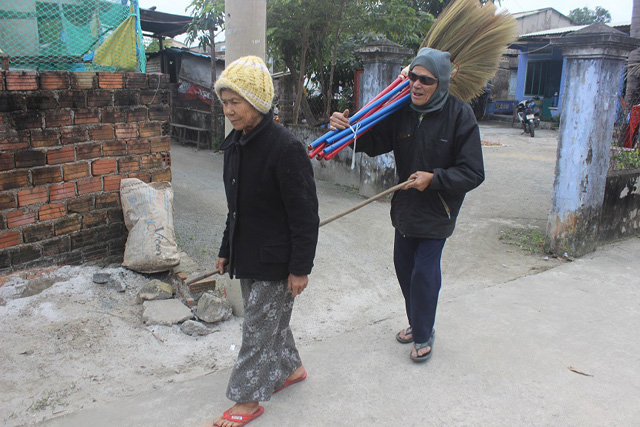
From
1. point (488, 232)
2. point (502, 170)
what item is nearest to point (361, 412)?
point (488, 232)

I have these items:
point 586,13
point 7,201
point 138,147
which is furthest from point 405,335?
point 586,13

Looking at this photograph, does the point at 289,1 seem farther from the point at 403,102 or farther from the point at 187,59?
the point at 187,59

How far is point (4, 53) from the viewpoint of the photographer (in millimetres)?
3533

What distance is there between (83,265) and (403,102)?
104 inches

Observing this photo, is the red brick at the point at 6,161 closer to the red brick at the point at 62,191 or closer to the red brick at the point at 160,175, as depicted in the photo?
the red brick at the point at 62,191

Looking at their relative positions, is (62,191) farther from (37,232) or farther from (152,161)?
(152,161)

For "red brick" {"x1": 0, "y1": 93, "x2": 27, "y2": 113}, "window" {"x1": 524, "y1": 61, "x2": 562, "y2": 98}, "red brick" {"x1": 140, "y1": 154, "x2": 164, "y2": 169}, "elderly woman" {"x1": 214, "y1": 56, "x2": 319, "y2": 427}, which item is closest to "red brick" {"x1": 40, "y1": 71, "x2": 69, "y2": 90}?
"red brick" {"x1": 0, "y1": 93, "x2": 27, "y2": 113}

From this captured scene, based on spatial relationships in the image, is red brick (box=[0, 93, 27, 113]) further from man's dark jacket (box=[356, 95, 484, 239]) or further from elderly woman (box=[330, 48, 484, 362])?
man's dark jacket (box=[356, 95, 484, 239])

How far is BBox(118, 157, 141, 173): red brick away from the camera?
4078 mm

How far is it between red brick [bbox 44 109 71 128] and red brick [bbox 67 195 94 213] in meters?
0.55

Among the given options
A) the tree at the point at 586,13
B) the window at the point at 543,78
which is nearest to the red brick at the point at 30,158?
the window at the point at 543,78

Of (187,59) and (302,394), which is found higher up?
(187,59)

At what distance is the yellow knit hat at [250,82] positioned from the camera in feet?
7.30

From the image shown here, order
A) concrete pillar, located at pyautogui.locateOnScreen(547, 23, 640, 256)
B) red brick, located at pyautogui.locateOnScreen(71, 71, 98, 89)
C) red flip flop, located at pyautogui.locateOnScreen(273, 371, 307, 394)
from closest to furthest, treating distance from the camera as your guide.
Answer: red flip flop, located at pyautogui.locateOnScreen(273, 371, 307, 394), red brick, located at pyautogui.locateOnScreen(71, 71, 98, 89), concrete pillar, located at pyautogui.locateOnScreen(547, 23, 640, 256)
